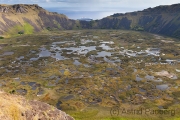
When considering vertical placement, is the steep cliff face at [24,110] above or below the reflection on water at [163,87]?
above

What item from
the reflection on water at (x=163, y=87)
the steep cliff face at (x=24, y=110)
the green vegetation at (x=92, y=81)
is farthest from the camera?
the reflection on water at (x=163, y=87)

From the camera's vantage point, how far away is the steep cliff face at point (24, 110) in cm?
3195

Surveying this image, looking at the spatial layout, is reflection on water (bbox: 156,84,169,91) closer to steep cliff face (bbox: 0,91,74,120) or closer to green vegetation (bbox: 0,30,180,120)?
green vegetation (bbox: 0,30,180,120)

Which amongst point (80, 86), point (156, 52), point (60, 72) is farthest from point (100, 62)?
point (156, 52)

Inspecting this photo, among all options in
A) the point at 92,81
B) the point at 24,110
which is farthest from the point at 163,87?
the point at 24,110

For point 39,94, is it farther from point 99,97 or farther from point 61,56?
point 61,56

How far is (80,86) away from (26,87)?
25.2 m

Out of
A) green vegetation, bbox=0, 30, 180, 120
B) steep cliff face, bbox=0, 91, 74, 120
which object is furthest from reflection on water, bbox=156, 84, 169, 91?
steep cliff face, bbox=0, 91, 74, 120

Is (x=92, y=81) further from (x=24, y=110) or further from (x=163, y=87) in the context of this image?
(x=24, y=110)

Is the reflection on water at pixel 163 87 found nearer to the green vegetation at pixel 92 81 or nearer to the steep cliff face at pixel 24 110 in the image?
the green vegetation at pixel 92 81

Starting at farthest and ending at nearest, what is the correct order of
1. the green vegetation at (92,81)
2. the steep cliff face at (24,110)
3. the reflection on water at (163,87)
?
the reflection on water at (163,87) → the green vegetation at (92,81) → the steep cliff face at (24,110)

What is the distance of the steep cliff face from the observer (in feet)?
105

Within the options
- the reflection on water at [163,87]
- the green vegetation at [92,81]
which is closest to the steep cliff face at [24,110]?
the green vegetation at [92,81]

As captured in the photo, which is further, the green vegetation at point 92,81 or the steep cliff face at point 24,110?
the green vegetation at point 92,81
